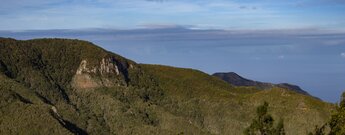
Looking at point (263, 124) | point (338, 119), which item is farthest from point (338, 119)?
point (263, 124)

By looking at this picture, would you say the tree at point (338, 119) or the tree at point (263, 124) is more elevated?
the tree at point (338, 119)

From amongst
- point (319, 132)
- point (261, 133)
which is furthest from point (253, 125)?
point (319, 132)

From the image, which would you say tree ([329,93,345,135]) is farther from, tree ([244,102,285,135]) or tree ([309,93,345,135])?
tree ([244,102,285,135])

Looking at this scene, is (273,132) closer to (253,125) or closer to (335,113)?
(253,125)

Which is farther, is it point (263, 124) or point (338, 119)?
point (263, 124)

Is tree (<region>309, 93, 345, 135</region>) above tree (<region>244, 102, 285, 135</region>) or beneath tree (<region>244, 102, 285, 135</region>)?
above

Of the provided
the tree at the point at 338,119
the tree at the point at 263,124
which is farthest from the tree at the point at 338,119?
the tree at the point at 263,124

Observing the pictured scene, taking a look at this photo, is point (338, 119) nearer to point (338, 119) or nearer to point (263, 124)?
point (338, 119)

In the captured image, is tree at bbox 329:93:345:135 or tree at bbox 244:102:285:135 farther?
tree at bbox 244:102:285:135

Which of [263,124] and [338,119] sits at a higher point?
[338,119]

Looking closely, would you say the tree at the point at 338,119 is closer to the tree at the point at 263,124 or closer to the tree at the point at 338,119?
the tree at the point at 338,119

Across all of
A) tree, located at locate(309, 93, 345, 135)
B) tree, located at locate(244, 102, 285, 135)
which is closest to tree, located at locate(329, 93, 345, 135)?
tree, located at locate(309, 93, 345, 135)

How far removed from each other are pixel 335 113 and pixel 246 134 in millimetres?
10459

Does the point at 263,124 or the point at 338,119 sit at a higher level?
the point at 338,119
